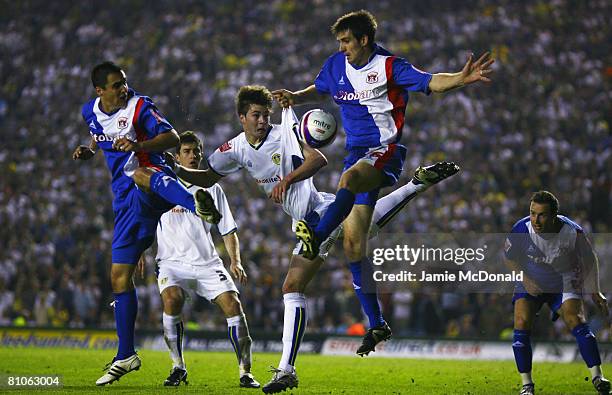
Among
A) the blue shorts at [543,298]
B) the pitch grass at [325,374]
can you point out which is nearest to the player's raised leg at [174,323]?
the pitch grass at [325,374]

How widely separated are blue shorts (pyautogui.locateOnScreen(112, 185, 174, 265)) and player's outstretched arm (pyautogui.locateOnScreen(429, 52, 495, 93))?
277 cm

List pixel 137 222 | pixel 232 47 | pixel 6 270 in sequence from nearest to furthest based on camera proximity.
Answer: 1. pixel 137 222
2. pixel 6 270
3. pixel 232 47

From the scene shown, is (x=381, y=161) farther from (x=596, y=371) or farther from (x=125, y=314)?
(x=596, y=371)

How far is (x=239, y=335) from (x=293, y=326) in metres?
1.21

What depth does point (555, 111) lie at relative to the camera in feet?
67.7

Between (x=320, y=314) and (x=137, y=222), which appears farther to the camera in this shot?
(x=320, y=314)

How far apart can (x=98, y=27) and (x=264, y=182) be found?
56.5 feet

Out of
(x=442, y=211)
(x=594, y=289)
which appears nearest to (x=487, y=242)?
(x=442, y=211)

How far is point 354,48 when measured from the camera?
8531 mm

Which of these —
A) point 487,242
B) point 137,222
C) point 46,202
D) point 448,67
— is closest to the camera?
point 137,222

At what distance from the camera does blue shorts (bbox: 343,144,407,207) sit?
8.57m

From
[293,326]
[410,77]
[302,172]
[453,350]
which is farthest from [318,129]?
[453,350]

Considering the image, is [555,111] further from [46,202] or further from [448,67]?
[46,202]

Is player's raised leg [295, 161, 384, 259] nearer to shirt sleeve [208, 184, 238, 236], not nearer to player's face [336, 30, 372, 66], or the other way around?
player's face [336, 30, 372, 66]
